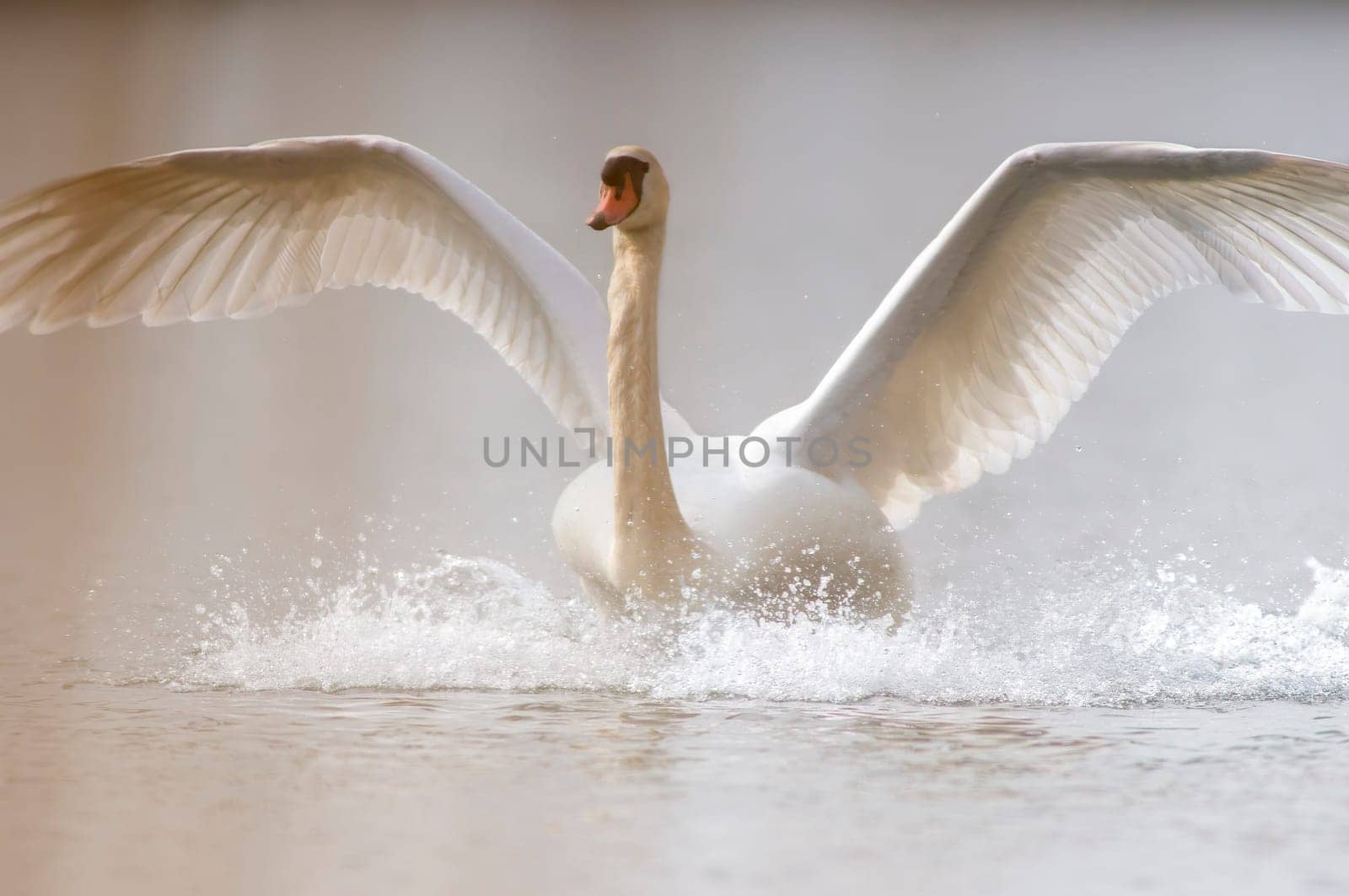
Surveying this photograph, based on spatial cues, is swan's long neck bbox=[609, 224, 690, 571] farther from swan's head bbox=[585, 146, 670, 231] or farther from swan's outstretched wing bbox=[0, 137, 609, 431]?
swan's outstretched wing bbox=[0, 137, 609, 431]

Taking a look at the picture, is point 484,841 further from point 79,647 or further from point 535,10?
point 535,10

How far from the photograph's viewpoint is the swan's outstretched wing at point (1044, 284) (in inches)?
85.5

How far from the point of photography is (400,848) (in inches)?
51.4

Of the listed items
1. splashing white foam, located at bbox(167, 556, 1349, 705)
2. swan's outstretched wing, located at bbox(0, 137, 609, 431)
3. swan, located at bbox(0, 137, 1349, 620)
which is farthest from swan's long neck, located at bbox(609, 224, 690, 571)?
swan's outstretched wing, located at bbox(0, 137, 609, 431)

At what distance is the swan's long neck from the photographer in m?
2.11

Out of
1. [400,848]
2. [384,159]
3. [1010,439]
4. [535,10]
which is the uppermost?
[535,10]

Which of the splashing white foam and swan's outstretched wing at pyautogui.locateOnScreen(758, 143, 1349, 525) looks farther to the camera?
swan's outstretched wing at pyautogui.locateOnScreen(758, 143, 1349, 525)

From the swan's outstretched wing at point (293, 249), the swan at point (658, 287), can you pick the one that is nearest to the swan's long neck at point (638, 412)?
the swan at point (658, 287)

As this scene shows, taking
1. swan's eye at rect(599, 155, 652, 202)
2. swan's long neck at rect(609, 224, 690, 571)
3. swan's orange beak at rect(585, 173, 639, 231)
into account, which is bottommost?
swan's long neck at rect(609, 224, 690, 571)

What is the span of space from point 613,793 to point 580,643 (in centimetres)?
82

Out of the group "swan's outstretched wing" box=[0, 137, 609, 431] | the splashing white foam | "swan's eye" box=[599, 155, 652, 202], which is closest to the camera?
the splashing white foam

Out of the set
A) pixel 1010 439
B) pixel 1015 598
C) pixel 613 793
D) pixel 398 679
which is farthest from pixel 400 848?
pixel 1015 598

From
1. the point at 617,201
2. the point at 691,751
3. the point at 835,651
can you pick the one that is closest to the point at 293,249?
the point at 617,201

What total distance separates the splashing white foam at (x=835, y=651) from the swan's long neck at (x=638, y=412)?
0.44ft
